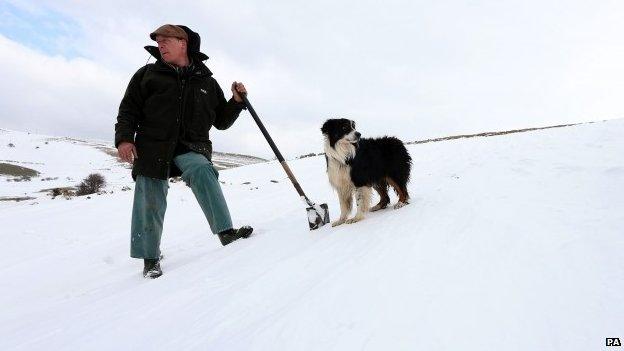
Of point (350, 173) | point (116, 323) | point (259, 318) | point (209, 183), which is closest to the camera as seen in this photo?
point (259, 318)

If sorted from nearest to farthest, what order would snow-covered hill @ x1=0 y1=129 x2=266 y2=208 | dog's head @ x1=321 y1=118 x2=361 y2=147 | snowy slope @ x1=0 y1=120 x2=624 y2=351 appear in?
1. snowy slope @ x1=0 y1=120 x2=624 y2=351
2. dog's head @ x1=321 y1=118 x2=361 y2=147
3. snow-covered hill @ x1=0 y1=129 x2=266 y2=208

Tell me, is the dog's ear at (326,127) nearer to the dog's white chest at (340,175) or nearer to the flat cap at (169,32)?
the dog's white chest at (340,175)

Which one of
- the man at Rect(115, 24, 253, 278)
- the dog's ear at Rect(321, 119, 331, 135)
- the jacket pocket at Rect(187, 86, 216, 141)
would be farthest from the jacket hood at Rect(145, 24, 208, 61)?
the dog's ear at Rect(321, 119, 331, 135)

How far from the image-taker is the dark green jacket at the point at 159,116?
3748 mm

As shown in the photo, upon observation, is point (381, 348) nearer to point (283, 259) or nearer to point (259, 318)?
point (259, 318)

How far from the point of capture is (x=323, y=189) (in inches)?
327

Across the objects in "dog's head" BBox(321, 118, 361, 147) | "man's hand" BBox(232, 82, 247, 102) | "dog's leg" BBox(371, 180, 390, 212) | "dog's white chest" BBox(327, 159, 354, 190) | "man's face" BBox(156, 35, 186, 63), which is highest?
"man's face" BBox(156, 35, 186, 63)

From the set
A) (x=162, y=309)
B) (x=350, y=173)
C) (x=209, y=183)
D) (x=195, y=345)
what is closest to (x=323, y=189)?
(x=350, y=173)

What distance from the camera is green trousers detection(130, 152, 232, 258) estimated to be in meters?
3.75

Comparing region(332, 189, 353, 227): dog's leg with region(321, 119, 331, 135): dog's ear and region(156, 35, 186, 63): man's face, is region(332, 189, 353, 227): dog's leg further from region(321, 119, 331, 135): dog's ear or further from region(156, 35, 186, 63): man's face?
region(156, 35, 186, 63): man's face

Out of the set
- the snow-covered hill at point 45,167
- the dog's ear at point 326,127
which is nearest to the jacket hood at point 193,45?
the dog's ear at point 326,127

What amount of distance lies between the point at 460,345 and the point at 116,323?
1.94 m

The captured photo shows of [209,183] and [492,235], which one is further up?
[209,183]

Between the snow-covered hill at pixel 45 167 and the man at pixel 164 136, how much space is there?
1041cm
